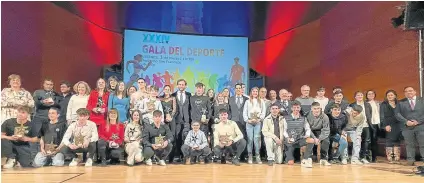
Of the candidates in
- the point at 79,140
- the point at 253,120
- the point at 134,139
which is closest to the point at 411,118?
the point at 253,120

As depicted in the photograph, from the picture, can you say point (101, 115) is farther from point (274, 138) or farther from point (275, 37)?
point (275, 37)

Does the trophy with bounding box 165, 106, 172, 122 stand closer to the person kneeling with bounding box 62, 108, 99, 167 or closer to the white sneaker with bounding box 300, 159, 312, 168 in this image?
the person kneeling with bounding box 62, 108, 99, 167

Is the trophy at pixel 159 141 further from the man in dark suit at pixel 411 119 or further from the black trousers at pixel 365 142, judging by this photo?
the man in dark suit at pixel 411 119

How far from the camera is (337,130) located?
5.55 m

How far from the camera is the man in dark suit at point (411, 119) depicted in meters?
5.09

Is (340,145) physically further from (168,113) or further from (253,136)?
(168,113)

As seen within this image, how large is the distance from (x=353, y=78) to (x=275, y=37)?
76.5 inches

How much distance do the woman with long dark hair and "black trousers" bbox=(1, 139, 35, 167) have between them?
491cm

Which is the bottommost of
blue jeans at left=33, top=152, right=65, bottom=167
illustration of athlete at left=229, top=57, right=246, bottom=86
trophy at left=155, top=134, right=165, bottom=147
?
blue jeans at left=33, top=152, right=65, bottom=167

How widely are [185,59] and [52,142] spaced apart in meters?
3.27

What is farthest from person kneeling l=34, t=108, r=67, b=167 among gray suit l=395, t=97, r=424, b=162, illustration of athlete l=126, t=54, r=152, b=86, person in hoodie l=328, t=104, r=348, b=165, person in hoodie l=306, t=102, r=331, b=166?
gray suit l=395, t=97, r=424, b=162

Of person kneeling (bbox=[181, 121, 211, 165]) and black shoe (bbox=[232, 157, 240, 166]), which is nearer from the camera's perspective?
black shoe (bbox=[232, 157, 240, 166])

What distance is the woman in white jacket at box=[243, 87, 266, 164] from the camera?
550cm

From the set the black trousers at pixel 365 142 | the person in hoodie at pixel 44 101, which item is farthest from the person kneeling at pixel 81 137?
the black trousers at pixel 365 142
